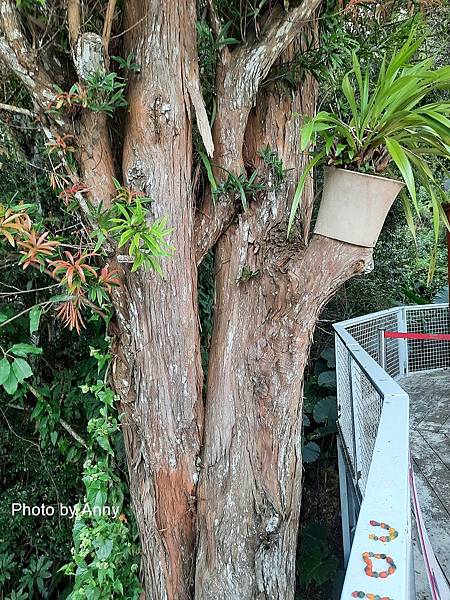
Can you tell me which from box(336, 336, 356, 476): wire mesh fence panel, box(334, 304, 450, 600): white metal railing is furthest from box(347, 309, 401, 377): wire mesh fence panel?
box(336, 336, 356, 476): wire mesh fence panel

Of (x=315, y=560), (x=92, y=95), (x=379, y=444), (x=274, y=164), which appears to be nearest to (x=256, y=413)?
(x=379, y=444)

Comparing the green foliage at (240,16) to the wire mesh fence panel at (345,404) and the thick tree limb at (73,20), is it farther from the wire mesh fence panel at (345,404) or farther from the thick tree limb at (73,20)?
the wire mesh fence panel at (345,404)

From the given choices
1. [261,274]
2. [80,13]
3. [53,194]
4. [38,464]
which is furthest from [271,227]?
[38,464]

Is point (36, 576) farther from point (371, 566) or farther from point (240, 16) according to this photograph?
point (240, 16)

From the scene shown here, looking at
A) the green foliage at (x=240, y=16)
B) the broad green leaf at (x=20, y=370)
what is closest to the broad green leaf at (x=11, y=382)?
the broad green leaf at (x=20, y=370)

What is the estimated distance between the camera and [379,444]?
1188 mm

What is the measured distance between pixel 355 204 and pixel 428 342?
160 inches

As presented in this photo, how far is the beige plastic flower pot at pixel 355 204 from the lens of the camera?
168 centimetres

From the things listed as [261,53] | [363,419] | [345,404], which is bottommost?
[345,404]

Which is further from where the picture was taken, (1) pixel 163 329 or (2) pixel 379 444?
(1) pixel 163 329

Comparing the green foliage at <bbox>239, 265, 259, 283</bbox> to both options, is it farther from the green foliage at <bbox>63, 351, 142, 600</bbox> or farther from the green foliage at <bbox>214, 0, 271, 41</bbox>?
the green foliage at <bbox>214, 0, 271, 41</bbox>

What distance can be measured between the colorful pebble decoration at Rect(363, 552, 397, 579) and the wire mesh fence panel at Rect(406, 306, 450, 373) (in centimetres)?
479

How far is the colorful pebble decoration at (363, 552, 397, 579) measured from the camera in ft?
2.22

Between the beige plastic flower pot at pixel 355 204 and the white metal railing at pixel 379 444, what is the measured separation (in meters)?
0.56
